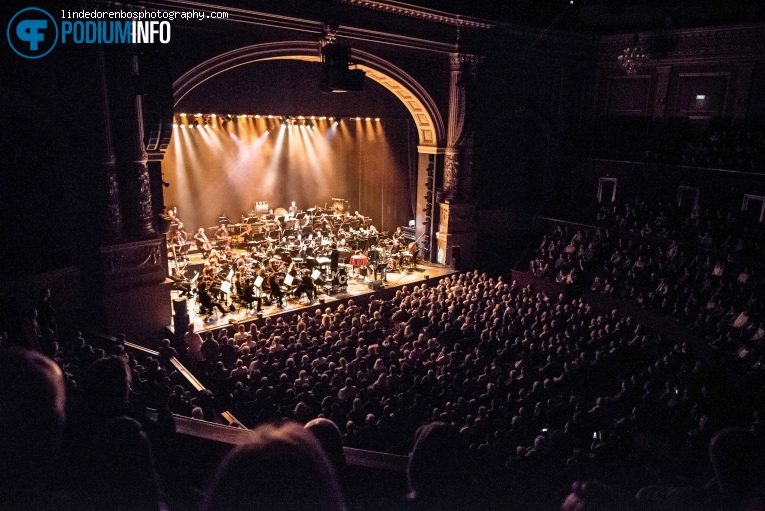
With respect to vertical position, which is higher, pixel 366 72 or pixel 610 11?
pixel 610 11

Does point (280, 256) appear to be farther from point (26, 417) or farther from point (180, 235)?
point (26, 417)

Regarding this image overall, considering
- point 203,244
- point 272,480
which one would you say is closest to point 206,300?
point 203,244

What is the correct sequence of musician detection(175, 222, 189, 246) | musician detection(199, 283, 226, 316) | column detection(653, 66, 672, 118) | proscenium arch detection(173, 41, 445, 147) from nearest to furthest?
musician detection(199, 283, 226, 316) < proscenium arch detection(173, 41, 445, 147) < musician detection(175, 222, 189, 246) < column detection(653, 66, 672, 118)

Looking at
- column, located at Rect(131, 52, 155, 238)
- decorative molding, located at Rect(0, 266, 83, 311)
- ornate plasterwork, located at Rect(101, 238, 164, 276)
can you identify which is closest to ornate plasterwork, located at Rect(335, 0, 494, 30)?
column, located at Rect(131, 52, 155, 238)

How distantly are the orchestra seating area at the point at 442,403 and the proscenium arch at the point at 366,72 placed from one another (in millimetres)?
5828

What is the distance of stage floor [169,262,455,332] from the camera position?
11.9 meters

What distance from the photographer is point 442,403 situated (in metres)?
7.62

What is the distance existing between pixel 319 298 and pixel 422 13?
8.58m

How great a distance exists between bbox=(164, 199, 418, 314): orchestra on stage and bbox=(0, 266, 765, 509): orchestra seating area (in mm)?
1378

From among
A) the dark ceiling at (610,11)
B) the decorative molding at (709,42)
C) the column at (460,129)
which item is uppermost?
the dark ceiling at (610,11)

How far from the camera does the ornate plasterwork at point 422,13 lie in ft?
45.3

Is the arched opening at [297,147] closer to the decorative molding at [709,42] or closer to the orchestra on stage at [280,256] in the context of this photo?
the orchestra on stage at [280,256]

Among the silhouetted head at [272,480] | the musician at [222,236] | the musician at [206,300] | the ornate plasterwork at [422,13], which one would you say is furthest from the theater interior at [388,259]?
the musician at [222,236]

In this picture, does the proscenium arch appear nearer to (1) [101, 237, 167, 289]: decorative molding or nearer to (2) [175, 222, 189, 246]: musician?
(1) [101, 237, 167, 289]: decorative molding
